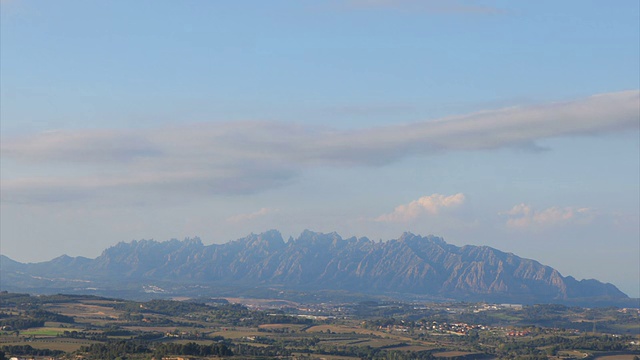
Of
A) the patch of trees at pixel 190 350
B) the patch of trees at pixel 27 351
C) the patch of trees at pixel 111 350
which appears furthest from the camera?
the patch of trees at pixel 27 351

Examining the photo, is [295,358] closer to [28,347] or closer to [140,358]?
[140,358]

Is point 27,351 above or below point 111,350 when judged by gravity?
below

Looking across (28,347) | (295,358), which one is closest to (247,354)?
(295,358)

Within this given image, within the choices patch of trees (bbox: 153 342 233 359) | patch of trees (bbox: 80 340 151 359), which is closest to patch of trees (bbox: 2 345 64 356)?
patch of trees (bbox: 80 340 151 359)

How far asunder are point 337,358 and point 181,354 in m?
38.1

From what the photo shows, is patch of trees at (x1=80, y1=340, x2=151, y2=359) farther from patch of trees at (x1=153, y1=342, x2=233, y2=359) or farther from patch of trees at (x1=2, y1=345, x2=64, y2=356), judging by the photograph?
patch of trees at (x1=2, y1=345, x2=64, y2=356)

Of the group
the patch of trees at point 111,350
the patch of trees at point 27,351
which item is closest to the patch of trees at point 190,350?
the patch of trees at point 111,350

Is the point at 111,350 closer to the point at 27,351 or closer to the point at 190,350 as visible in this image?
the point at 190,350

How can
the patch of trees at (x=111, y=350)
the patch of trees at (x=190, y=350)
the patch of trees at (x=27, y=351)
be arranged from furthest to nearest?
the patch of trees at (x=27, y=351) < the patch of trees at (x=190, y=350) < the patch of trees at (x=111, y=350)

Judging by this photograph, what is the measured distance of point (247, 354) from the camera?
191 m

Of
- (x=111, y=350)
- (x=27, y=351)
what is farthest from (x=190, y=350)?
(x=27, y=351)

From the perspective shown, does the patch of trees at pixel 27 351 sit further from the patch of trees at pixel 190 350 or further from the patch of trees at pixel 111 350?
the patch of trees at pixel 190 350

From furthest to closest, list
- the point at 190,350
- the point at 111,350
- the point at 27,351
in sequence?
the point at 27,351, the point at 111,350, the point at 190,350

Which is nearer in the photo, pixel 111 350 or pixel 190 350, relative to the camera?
pixel 190 350
